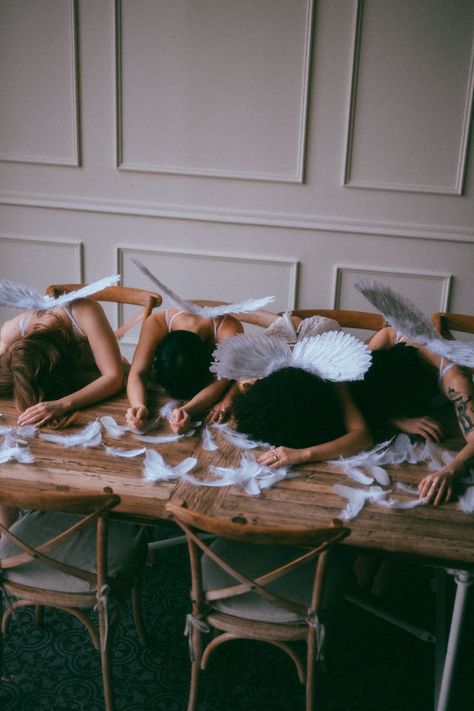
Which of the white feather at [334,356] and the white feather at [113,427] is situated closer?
the white feather at [334,356]

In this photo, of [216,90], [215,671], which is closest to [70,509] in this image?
[215,671]

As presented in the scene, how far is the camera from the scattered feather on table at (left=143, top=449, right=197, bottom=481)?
158 centimetres

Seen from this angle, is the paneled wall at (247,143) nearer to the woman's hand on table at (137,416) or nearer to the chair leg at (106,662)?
the woman's hand on table at (137,416)

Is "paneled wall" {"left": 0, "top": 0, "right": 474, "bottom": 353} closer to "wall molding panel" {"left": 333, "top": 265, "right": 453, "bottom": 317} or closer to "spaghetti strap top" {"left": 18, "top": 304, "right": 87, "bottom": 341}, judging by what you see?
"wall molding panel" {"left": 333, "top": 265, "right": 453, "bottom": 317}

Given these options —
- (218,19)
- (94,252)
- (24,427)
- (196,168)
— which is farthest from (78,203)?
(24,427)

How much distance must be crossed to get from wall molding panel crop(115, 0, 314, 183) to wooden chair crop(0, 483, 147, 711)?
2.39 meters

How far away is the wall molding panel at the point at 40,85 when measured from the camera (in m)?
3.46

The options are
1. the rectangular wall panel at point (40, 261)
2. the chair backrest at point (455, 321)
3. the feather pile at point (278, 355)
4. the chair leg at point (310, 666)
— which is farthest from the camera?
the rectangular wall panel at point (40, 261)

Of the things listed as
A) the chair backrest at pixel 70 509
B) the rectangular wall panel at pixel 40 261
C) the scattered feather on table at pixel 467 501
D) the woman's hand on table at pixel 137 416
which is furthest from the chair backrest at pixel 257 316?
the rectangular wall panel at pixel 40 261

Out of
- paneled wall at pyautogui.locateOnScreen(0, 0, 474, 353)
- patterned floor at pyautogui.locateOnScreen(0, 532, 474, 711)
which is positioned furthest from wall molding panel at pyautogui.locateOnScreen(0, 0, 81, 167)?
patterned floor at pyautogui.locateOnScreen(0, 532, 474, 711)

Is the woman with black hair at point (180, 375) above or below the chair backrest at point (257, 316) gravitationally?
below

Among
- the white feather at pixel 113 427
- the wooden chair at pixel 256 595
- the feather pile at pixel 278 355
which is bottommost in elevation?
the wooden chair at pixel 256 595

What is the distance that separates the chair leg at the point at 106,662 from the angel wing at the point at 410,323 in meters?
1.11

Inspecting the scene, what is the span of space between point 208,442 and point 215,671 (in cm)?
70
